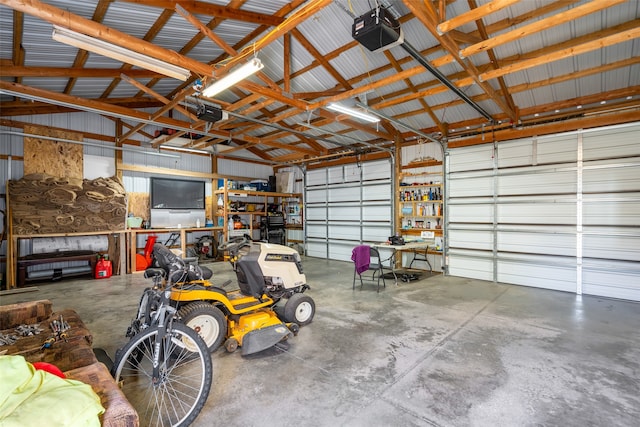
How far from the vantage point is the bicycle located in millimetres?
2049

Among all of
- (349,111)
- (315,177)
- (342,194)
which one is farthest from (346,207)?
(349,111)

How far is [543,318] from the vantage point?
437 cm

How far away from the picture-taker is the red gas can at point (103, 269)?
7121 millimetres

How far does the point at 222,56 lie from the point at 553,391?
693 centimetres

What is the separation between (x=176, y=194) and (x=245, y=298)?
677cm

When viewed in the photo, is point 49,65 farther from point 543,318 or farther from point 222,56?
point 543,318

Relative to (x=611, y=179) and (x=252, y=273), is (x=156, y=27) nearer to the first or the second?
(x=252, y=273)

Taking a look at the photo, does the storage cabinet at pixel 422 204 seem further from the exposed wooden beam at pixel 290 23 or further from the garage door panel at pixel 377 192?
the exposed wooden beam at pixel 290 23

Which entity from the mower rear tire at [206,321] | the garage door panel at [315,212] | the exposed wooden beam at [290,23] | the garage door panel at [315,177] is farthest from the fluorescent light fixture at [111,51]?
the garage door panel at [315,212]

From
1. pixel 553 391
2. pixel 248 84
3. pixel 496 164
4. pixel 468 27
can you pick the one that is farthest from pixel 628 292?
pixel 248 84

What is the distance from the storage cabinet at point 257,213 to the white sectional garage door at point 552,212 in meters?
6.01

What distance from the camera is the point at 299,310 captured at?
395 cm

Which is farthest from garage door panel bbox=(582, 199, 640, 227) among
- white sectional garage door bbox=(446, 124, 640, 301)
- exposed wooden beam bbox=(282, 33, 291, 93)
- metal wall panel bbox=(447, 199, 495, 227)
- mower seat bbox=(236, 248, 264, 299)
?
mower seat bbox=(236, 248, 264, 299)

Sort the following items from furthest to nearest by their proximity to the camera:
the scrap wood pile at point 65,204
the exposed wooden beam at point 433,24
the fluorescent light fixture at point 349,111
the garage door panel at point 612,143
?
the scrap wood pile at point 65,204 → the garage door panel at point 612,143 → the fluorescent light fixture at point 349,111 → the exposed wooden beam at point 433,24
